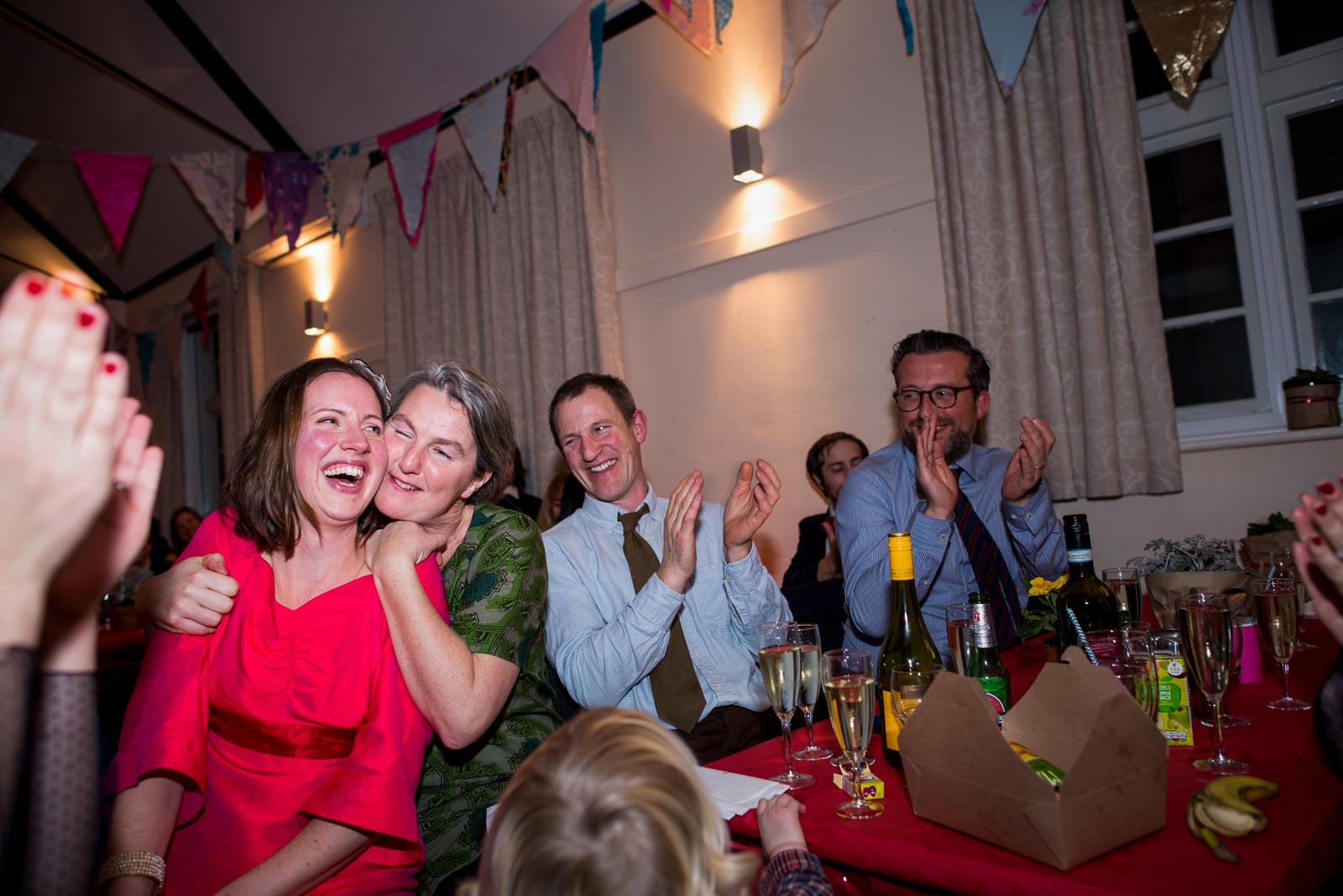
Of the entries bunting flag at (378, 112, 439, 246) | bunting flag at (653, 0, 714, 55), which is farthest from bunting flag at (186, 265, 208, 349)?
bunting flag at (653, 0, 714, 55)

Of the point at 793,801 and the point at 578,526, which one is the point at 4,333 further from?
the point at 578,526

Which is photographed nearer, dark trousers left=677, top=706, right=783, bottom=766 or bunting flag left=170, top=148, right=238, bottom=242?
dark trousers left=677, top=706, right=783, bottom=766

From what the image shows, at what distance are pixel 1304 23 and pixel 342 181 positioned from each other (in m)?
5.50

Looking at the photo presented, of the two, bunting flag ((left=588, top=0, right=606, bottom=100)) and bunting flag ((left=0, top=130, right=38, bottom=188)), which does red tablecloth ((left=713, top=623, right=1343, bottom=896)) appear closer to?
bunting flag ((left=588, top=0, right=606, bottom=100))

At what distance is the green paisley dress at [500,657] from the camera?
1.59 meters

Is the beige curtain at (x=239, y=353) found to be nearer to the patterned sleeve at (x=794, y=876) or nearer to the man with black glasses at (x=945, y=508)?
the man with black glasses at (x=945, y=508)

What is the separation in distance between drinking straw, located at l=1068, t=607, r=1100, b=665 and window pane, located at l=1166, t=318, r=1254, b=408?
6.39 ft

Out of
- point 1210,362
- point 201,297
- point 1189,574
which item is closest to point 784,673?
point 1189,574

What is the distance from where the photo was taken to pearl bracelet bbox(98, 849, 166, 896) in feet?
4.32

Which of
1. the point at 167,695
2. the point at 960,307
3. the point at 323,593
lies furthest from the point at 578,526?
the point at 960,307

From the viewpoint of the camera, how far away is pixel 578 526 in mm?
2316

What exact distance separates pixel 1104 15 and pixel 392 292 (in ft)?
15.9

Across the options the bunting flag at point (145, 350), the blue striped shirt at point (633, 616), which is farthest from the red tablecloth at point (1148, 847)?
the bunting flag at point (145, 350)

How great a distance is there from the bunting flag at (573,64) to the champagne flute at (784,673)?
355 cm
